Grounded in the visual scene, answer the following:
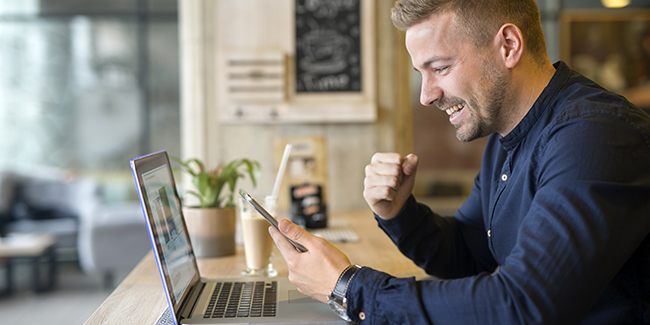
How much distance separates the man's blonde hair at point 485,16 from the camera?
0.94 m

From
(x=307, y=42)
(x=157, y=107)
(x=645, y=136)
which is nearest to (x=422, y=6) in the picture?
(x=645, y=136)

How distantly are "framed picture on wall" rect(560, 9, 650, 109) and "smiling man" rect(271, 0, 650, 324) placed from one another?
341cm

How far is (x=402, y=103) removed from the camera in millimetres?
2506

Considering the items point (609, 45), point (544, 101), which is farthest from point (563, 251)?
point (609, 45)

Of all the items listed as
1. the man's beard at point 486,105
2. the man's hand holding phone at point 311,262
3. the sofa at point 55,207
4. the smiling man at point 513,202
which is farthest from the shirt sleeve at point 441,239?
the sofa at point 55,207

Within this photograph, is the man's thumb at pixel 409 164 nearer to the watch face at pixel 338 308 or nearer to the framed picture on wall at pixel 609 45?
the watch face at pixel 338 308

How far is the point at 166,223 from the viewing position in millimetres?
895

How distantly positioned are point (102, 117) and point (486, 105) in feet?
14.4

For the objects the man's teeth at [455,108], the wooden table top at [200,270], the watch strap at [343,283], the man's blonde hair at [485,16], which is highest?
the man's blonde hair at [485,16]

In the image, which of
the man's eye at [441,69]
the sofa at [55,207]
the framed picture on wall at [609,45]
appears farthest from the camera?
the sofa at [55,207]

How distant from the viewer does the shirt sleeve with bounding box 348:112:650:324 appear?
0.65 m

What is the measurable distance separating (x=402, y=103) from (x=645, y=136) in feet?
5.82

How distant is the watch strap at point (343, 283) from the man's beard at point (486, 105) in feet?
1.32

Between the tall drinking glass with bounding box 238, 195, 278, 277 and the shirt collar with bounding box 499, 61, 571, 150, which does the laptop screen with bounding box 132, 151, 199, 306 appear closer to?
the tall drinking glass with bounding box 238, 195, 278, 277
